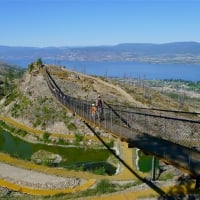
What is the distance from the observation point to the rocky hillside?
3684 cm

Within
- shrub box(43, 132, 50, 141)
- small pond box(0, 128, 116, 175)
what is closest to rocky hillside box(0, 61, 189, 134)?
shrub box(43, 132, 50, 141)

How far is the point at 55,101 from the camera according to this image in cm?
3931

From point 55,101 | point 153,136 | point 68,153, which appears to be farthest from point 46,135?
point 153,136

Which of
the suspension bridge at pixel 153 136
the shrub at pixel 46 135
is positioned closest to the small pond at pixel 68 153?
the shrub at pixel 46 135

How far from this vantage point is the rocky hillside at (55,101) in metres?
36.8

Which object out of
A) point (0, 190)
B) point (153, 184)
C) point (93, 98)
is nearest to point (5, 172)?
point (0, 190)

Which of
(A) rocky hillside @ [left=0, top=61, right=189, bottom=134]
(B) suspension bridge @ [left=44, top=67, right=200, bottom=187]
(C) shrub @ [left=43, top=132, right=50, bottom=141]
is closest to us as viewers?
(B) suspension bridge @ [left=44, top=67, right=200, bottom=187]

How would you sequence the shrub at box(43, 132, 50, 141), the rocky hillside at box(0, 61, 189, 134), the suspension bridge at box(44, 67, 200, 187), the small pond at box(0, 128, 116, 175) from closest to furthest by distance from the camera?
the suspension bridge at box(44, 67, 200, 187)
the small pond at box(0, 128, 116, 175)
the shrub at box(43, 132, 50, 141)
the rocky hillside at box(0, 61, 189, 134)

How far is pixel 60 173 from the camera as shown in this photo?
21.7 m

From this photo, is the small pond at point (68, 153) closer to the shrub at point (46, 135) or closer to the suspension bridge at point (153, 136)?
the shrub at point (46, 135)

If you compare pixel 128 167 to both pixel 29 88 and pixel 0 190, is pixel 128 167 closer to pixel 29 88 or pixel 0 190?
pixel 0 190

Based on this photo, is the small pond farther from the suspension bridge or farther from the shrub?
the suspension bridge

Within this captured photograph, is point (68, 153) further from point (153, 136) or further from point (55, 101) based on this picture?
point (153, 136)

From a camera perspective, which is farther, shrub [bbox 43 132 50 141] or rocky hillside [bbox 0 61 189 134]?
rocky hillside [bbox 0 61 189 134]
